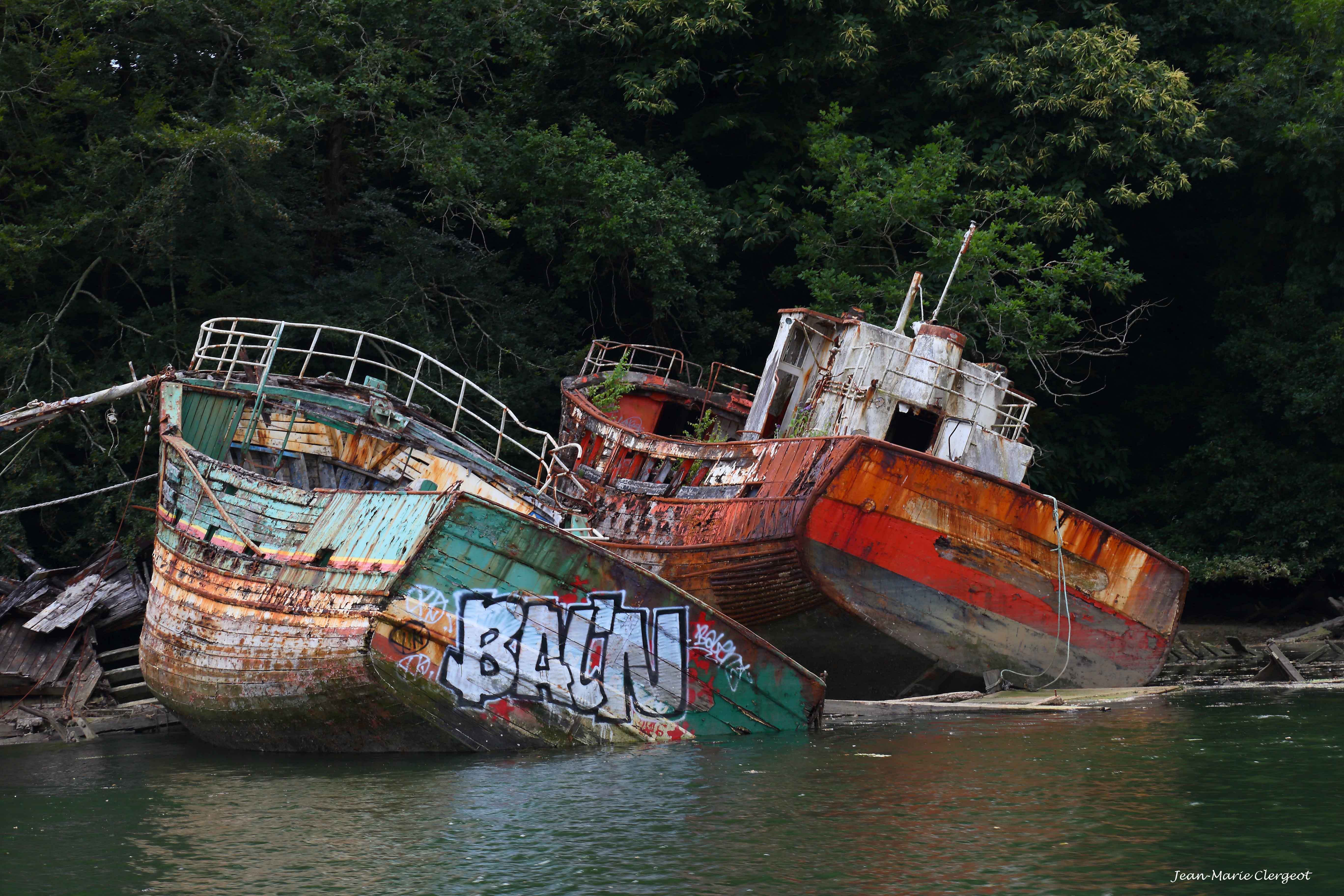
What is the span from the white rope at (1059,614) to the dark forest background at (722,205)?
7.09 m

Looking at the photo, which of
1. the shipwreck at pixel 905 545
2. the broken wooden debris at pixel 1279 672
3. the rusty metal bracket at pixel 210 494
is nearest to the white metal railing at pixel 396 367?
the shipwreck at pixel 905 545

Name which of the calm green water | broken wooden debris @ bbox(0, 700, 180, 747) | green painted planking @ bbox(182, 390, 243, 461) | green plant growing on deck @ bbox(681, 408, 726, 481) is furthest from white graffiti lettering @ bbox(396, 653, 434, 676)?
green plant growing on deck @ bbox(681, 408, 726, 481)

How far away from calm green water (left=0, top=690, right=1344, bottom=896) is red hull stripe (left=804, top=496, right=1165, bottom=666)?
2.51m

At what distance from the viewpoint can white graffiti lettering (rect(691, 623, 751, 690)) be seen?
1266 centimetres

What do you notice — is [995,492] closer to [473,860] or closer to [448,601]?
[448,601]

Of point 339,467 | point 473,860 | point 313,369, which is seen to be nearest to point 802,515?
point 339,467

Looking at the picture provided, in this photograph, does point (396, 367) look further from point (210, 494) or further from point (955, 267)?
point (955, 267)

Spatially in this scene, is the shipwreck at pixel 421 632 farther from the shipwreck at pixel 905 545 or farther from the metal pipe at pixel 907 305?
the metal pipe at pixel 907 305

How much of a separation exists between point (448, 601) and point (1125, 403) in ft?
68.0

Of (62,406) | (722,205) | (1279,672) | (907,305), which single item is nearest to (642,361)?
(722,205)

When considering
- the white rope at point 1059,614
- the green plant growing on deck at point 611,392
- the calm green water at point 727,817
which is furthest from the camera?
the green plant growing on deck at point 611,392

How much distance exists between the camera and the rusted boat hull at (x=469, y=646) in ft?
39.8

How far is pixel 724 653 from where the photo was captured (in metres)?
12.8

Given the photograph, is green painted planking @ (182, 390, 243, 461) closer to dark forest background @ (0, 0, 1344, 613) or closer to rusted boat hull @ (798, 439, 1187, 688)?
dark forest background @ (0, 0, 1344, 613)
